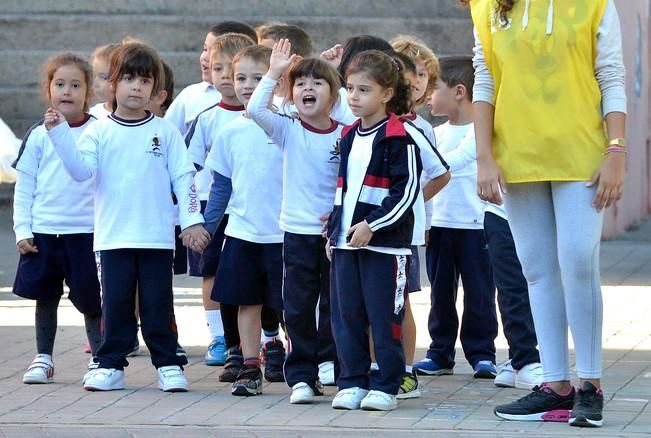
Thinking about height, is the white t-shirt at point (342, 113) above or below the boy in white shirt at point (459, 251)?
above

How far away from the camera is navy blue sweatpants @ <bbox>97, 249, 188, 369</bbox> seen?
6887mm

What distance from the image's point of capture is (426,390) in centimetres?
693

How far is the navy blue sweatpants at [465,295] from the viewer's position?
7.41 metres

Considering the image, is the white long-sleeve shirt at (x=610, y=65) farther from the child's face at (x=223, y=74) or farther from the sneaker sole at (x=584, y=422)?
the child's face at (x=223, y=74)

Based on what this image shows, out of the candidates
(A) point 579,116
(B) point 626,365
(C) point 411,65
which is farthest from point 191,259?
(A) point 579,116

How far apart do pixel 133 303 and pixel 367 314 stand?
4.09ft

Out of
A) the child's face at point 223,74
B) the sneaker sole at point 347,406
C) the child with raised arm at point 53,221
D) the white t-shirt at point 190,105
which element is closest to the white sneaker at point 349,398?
the sneaker sole at point 347,406

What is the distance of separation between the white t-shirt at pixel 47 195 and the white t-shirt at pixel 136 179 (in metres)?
0.34

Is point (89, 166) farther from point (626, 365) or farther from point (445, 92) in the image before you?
point (626, 365)

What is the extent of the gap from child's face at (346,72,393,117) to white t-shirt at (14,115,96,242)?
1.56 meters

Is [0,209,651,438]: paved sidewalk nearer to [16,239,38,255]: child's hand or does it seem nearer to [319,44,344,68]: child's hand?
[16,239,38,255]: child's hand

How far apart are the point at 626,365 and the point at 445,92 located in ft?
5.51

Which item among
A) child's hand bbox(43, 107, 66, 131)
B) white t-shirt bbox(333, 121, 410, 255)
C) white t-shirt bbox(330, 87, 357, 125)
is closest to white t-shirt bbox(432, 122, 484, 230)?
white t-shirt bbox(330, 87, 357, 125)

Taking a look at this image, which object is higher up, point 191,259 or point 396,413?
point 191,259
